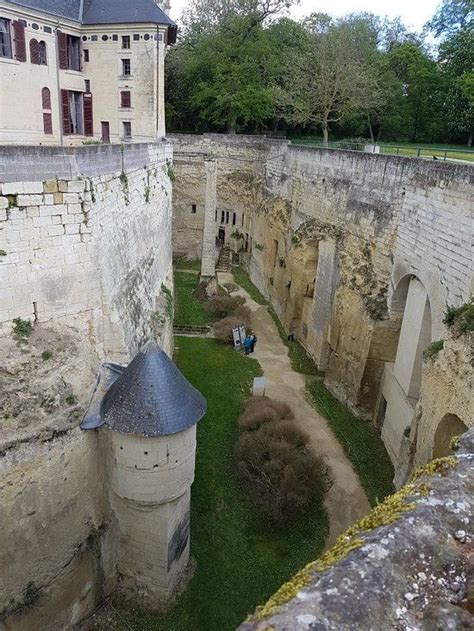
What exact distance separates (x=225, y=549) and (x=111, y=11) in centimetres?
2268

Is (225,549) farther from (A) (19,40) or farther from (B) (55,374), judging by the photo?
(A) (19,40)

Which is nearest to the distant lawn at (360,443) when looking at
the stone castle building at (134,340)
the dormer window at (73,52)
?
the stone castle building at (134,340)

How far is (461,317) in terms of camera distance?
9.90 m

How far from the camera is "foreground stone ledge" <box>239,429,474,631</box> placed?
7.97ft

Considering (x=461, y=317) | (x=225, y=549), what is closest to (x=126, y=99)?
(x=461, y=317)

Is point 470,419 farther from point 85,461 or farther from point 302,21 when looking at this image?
point 302,21

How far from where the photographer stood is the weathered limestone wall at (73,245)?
7562mm

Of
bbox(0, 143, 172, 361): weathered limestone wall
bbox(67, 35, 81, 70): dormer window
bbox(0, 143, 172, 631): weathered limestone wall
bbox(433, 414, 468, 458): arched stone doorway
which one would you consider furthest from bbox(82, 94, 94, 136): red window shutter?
A: bbox(433, 414, 468, 458): arched stone doorway

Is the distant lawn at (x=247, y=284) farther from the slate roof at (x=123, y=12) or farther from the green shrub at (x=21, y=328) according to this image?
the green shrub at (x=21, y=328)

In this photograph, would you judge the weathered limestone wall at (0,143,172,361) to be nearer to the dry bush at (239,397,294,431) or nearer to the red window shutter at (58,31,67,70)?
the dry bush at (239,397,294,431)

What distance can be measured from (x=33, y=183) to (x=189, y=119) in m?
33.1

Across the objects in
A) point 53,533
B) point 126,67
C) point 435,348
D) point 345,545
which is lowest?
point 53,533

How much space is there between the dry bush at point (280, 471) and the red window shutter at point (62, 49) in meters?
18.4

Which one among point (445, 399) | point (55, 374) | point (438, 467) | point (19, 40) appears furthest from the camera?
point (19, 40)
